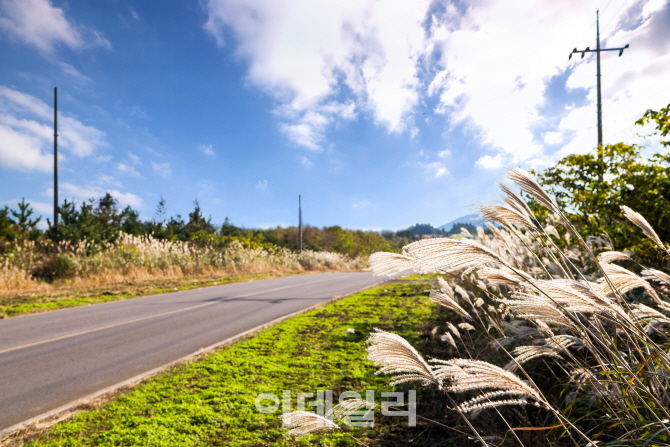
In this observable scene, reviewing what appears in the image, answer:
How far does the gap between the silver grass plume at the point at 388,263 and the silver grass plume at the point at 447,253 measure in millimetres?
300

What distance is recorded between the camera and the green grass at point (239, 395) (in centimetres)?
260

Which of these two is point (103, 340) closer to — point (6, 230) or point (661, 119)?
point (661, 119)

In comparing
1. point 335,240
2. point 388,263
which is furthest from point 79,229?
point 335,240

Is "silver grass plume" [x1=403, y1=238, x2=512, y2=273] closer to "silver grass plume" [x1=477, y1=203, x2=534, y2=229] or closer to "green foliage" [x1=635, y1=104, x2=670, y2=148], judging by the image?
"silver grass plume" [x1=477, y1=203, x2=534, y2=229]

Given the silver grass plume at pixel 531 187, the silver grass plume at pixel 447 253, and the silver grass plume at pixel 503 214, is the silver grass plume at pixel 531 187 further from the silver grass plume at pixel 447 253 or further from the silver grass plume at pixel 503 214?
the silver grass plume at pixel 447 253

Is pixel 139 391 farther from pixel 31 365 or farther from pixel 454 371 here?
pixel 454 371

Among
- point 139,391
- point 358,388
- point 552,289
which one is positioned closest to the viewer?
point 552,289

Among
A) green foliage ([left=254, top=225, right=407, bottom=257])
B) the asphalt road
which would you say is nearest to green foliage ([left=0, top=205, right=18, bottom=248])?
the asphalt road

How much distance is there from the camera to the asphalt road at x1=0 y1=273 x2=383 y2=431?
4.02m

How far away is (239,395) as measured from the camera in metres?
3.29

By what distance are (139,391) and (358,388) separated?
2426 mm

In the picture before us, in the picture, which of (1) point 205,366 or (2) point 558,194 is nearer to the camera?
(1) point 205,366

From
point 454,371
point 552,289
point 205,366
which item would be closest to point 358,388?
point 205,366

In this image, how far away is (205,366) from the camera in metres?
4.18
